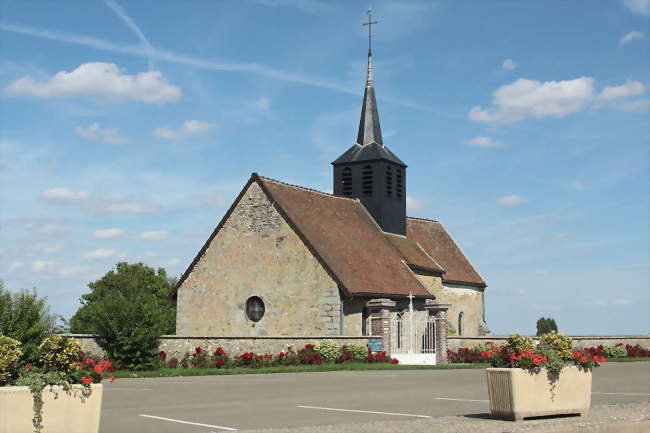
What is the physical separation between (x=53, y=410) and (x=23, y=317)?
1373 centimetres

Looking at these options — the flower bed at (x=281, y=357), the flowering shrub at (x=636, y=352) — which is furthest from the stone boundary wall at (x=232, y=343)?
the flowering shrub at (x=636, y=352)

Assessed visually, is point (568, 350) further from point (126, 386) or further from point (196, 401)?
point (126, 386)

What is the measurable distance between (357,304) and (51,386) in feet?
75.3

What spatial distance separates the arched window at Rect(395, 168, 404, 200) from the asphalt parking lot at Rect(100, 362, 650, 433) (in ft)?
64.9

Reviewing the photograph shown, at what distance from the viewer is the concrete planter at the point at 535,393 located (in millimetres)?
10281

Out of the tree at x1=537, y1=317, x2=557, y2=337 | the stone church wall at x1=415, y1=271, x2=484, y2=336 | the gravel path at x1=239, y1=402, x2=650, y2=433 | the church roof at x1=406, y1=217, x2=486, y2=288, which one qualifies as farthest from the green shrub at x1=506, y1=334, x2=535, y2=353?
the tree at x1=537, y1=317, x2=557, y2=337

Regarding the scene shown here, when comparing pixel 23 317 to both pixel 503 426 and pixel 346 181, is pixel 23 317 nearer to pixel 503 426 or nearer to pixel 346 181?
pixel 503 426

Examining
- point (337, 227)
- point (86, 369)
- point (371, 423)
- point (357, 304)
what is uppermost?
Answer: point (337, 227)

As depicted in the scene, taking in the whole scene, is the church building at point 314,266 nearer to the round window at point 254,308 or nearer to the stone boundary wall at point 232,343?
the round window at point 254,308

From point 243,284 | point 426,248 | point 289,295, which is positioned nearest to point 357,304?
point 289,295

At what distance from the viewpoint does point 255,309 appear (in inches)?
1291

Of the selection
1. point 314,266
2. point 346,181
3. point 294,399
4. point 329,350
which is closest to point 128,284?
point 346,181

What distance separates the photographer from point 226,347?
2612 centimetres

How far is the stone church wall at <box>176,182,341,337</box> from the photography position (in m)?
30.9
